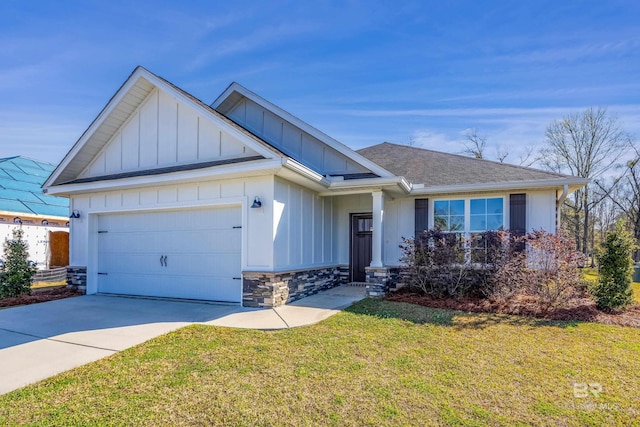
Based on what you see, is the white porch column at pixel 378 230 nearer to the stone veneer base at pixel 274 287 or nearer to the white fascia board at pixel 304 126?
the white fascia board at pixel 304 126

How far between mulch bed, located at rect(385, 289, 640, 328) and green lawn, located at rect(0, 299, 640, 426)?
58cm

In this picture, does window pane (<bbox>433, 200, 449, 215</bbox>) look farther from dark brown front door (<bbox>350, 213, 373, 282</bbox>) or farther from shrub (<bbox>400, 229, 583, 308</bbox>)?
dark brown front door (<bbox>350, 213, 373, 282</bbox>)

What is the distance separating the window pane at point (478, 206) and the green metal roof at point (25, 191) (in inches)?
663

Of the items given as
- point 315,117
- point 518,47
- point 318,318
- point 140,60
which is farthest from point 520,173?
point 140,60

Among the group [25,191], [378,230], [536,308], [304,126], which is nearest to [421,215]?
[378,230]

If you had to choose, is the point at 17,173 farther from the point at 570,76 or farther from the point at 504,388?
the point at 570,76

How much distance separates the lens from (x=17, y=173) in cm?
1789

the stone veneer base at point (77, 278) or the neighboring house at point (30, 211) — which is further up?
the neighboring house at point (30, 211)

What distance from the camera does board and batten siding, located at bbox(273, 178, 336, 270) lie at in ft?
25.1

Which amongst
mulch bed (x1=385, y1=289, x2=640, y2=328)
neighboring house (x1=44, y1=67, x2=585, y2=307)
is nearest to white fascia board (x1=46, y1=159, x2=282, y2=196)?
neighboring house (x1=44, y1=67, x2=585, y2=307)

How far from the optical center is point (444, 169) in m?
10.6

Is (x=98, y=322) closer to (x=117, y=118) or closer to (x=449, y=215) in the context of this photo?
(x=117, y=118)

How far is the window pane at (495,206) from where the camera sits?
9227 mm

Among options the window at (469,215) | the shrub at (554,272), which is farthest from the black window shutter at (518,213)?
the shrub at (554,272)
